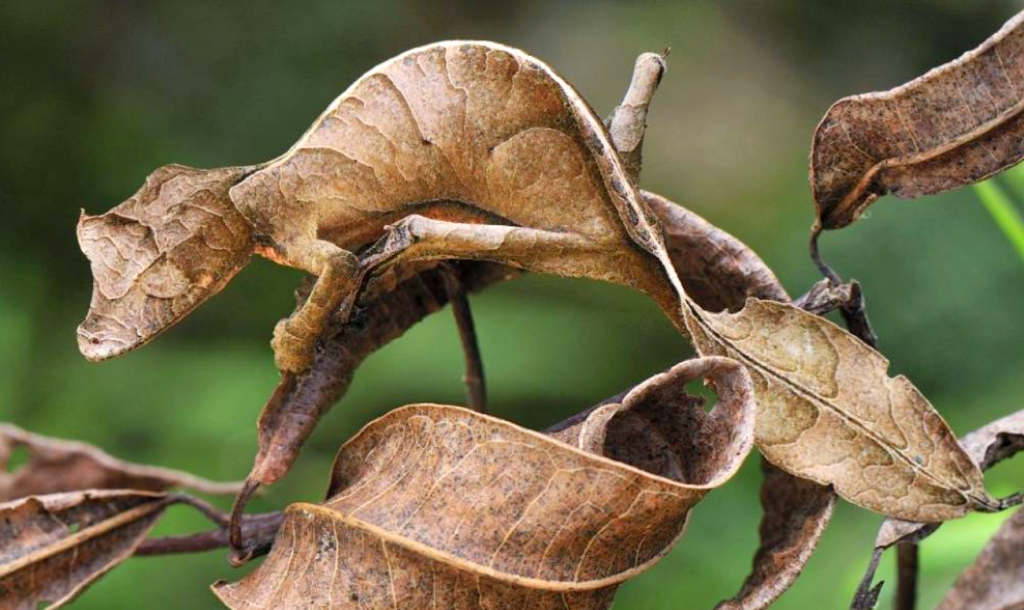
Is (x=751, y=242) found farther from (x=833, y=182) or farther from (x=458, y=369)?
Answer: (x=833, y=182)

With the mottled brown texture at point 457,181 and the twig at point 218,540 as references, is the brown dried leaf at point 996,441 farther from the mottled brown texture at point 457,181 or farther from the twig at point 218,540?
the twig at point 218,540

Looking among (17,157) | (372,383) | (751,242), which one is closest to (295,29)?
(17,157)

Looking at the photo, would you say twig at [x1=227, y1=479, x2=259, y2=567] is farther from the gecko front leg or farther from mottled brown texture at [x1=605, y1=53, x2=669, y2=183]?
mottled brown texture at [x1=605, y1=53, x2=669, y2=183]

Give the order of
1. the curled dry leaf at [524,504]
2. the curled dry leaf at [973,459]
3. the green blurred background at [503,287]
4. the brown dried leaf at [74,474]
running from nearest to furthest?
the curled dry leaf at [524,504], the curled dry leaf at [973,459], the brown dried leaf at [74,474], the green blurred background at [503,287]

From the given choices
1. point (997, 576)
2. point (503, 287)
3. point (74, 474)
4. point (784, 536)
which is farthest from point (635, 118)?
point (503, 287)

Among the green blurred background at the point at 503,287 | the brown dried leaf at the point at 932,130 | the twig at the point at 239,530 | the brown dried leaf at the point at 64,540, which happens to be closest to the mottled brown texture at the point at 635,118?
the brown dried leaf at the point at 932,130

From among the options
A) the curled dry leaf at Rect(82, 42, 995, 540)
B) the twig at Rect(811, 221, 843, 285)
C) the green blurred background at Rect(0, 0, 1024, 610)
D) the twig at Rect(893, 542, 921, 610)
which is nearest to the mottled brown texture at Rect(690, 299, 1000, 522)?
the curled dry leaf at Rect(82, 42, 995, 540)
